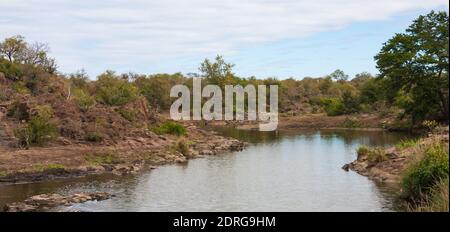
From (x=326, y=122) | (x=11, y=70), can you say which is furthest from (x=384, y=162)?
(x=326, y=122)

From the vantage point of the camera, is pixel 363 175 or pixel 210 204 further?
pixel 363 175

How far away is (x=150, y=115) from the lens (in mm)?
61281

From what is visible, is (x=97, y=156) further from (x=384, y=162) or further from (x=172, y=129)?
(x=384, y=162)

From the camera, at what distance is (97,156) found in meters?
42.8

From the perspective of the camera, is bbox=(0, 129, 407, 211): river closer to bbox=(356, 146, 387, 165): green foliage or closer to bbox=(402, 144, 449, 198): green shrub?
bbox=(402, 144, 449, 198): green shrub

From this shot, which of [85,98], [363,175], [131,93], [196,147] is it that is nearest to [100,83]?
[131,93]

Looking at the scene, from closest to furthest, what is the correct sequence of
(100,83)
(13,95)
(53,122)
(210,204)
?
(210,204) → (53,122) → (13,95) → (100,83)

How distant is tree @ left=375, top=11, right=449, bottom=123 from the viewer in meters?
54.3

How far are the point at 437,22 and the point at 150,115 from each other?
30787mm

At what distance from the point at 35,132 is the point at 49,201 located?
648 inches

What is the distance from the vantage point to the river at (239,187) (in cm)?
2659

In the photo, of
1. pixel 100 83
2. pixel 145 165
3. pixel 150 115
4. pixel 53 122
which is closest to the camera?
pixel 145 165

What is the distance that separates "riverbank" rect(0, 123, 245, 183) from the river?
1.73 metres

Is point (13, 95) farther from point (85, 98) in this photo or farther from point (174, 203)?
point (174, 203)
